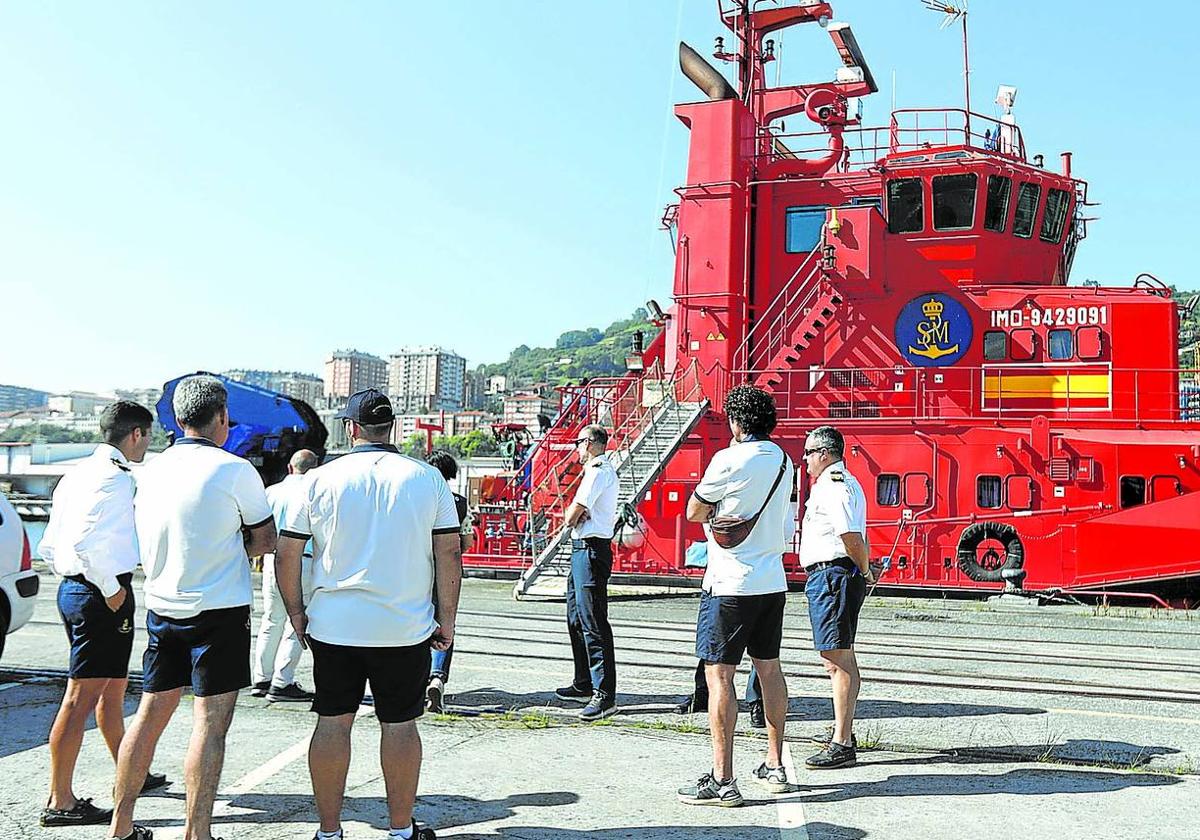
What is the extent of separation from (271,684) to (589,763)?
272 centimetres

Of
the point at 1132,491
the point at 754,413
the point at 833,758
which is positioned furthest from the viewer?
the point at 1132,491

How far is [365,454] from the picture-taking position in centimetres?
409

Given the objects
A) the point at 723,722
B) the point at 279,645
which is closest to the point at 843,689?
the point at 723,722

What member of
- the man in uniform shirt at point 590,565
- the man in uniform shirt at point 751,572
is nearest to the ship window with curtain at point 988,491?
the man in uniform shirt at point 590,565

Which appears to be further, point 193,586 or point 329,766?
point 193,586

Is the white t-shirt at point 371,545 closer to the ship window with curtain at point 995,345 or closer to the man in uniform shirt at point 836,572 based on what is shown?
the man in uniform shirt at point 836,572

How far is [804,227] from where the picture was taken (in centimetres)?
1748

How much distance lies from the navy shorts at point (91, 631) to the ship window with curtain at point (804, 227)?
1455cm

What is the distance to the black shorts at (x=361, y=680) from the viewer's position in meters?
3.91

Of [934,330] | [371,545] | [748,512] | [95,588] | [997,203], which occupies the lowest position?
[95,588]

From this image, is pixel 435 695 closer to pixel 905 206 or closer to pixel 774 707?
pixel 774 707

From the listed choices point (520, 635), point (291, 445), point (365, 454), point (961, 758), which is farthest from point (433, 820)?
point (291, 445)

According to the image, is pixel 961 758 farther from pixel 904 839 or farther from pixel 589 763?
pixel 589 763

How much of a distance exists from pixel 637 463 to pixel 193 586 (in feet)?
39.4
